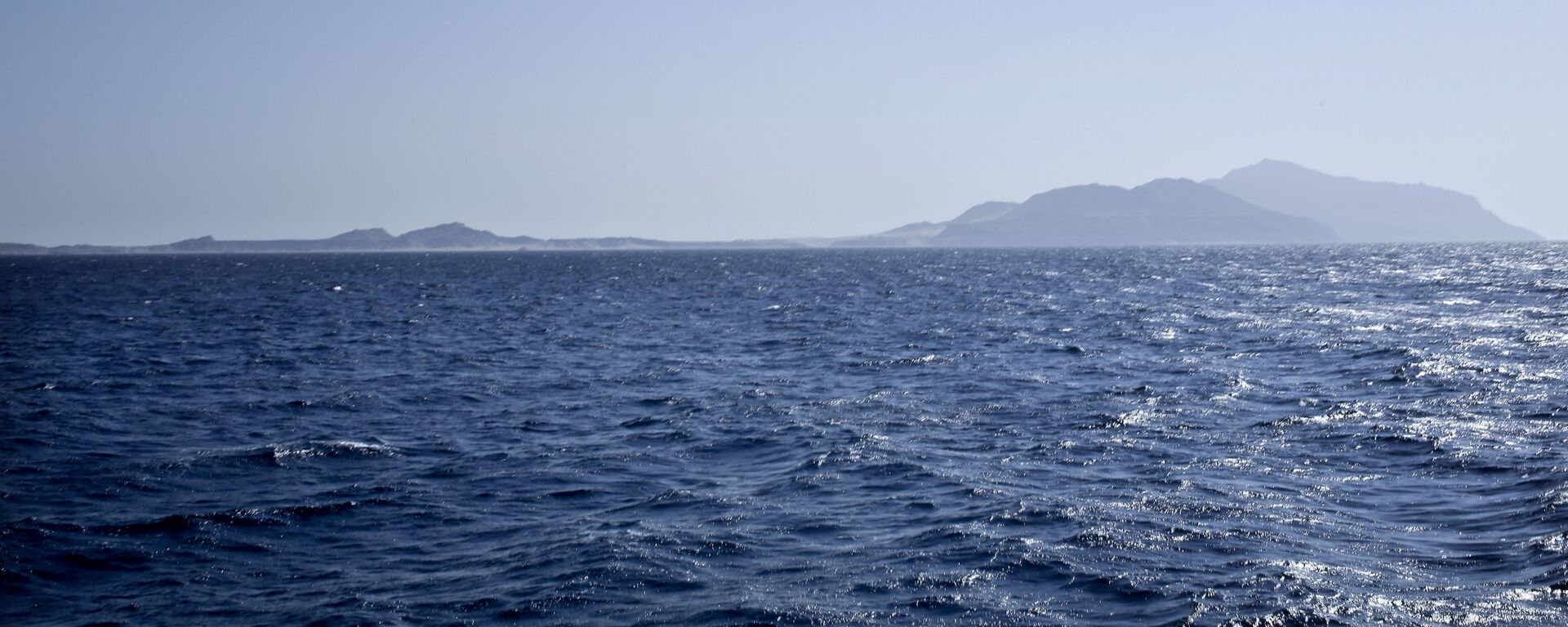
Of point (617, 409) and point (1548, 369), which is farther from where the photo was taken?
point (1548, 369)

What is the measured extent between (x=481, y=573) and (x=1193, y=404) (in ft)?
60.0

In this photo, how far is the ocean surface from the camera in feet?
45.5

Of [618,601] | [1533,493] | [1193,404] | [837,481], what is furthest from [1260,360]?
[618,601]

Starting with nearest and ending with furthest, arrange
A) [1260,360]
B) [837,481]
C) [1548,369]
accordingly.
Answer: [837,481]
[1548,369]
[1260,360]

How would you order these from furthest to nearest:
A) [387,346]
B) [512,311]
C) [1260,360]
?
[512,311] → [387,346] → [1260,360]

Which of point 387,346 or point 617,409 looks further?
point 387,346

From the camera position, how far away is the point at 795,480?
20.0 metres

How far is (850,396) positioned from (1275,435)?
10.2 metres

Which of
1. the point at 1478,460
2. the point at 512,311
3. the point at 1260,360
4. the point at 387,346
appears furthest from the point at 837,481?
the point at 512,311

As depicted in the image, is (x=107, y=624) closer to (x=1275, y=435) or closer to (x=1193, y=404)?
(x=1275, y=435)

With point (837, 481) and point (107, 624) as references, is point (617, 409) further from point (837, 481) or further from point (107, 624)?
point (107, 624)

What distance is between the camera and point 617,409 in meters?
28.3

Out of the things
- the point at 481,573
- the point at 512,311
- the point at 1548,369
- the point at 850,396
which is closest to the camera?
the point at 481,573

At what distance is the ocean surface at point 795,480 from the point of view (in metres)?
13.9
